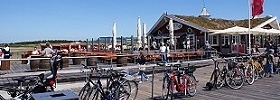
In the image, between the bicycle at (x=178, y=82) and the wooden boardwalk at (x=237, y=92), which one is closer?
the bicycle at (x=178, y=82)

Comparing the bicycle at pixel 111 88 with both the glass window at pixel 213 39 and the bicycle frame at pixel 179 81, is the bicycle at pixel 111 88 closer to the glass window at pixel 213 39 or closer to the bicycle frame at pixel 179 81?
the bicycle frame at pixel 179 81

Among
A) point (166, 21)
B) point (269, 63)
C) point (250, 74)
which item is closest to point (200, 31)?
point (166, 21)

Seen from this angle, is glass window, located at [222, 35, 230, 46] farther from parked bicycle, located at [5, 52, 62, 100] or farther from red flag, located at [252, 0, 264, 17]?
parked bicycle, located at [5, 52, 62, 100]

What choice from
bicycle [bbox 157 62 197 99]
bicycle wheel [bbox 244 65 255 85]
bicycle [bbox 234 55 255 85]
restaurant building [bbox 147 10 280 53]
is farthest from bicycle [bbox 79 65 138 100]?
restaurant building [bbox 147 10 280 53]

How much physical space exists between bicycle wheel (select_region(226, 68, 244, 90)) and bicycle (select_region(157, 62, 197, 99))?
4.59 ft

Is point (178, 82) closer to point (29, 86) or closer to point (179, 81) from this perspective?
point (179, 81)

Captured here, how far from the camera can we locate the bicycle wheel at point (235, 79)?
356 inches

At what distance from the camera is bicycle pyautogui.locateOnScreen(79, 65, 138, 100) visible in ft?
21.5

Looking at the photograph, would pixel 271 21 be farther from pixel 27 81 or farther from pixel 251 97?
pixel 27 81

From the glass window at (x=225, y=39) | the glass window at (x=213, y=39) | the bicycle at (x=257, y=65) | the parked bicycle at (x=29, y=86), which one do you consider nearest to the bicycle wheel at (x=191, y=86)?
the bicycle at (x=257, y=65)

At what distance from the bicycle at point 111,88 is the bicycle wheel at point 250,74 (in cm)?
388

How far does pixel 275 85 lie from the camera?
9.66 m

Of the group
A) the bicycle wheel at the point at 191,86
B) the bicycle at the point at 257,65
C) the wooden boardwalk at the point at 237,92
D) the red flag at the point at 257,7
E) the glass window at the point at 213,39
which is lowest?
the wooden boardwalk at the point at 237,92

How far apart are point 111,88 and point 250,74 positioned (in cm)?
486
